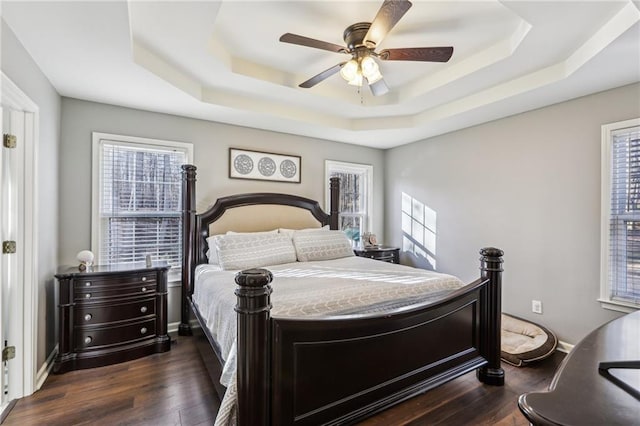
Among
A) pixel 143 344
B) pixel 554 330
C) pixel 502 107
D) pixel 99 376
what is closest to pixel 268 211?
pixel 143 344

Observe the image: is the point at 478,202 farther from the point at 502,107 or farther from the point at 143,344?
the point at 143,344

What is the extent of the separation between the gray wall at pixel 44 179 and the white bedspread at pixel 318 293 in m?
1.14

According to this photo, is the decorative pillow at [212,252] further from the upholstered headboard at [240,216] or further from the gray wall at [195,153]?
the gray wall at [195,153]

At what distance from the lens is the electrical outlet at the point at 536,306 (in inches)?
125

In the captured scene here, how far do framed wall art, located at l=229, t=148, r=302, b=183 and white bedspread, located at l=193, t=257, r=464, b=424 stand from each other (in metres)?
1.39

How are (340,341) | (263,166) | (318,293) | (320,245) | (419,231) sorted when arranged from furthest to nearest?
(419,231) < (263,166) < (320,245) < (318,293) < (340,341)

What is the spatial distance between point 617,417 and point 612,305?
290 centimetres

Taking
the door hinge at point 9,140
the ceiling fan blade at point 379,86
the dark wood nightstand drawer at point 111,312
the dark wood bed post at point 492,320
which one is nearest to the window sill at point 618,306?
the dark wood bed post at point 492,320

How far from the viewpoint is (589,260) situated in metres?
2.85

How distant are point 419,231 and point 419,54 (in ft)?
9.74

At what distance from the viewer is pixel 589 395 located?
0.66 m

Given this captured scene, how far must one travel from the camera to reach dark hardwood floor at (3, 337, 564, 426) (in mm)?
1938

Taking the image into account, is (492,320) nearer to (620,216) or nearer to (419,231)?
(620,216)

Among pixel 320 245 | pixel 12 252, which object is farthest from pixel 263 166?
pixel 12 252
